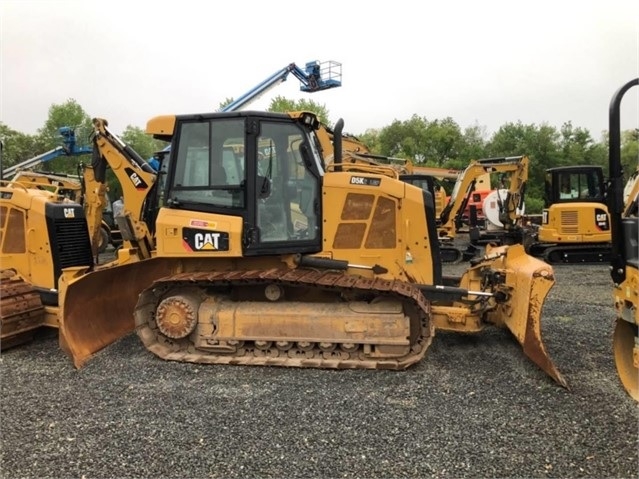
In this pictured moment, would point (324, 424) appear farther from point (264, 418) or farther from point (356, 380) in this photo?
point (356, 380)

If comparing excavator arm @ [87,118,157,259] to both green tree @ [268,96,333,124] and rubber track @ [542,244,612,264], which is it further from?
green tree @ [268,96,333,124]

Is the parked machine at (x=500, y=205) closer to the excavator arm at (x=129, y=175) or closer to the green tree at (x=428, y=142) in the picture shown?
the excavator arm at (x=129, y=175)

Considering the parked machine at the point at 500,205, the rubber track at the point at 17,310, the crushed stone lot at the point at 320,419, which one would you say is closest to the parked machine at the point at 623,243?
the crushed stone lot at the point at 320,419

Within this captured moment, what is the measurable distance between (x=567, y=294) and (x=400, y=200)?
5074 millimetres

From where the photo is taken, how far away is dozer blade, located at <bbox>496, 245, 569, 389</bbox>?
4547 mm

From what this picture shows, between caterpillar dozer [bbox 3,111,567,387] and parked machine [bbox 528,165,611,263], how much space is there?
8.50 m

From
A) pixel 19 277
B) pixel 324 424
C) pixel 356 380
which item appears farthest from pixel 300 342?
pixel 19 277

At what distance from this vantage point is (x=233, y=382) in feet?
15.3

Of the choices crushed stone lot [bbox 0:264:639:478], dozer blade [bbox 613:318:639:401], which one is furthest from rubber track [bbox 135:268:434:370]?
dozer blade [bbox 613:318:639:401]

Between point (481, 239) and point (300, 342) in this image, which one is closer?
point (300, 342)

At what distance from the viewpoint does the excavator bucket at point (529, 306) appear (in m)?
4.55

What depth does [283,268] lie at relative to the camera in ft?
18.5

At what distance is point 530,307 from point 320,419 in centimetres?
226

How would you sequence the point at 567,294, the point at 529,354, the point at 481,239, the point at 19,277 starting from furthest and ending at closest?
1. the point at 481,239
2. the point at 567,294
3. the point at 19,277
4. the point at 529,354
